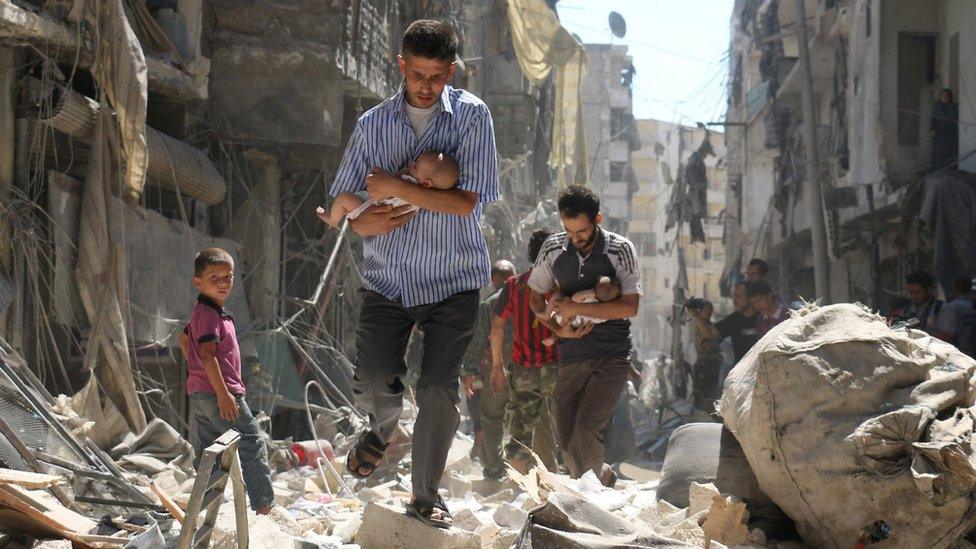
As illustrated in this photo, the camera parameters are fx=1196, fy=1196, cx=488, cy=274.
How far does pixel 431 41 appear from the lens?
4215mm

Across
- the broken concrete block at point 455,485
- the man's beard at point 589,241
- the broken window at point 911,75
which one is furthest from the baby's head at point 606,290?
the broken window at point 911,75

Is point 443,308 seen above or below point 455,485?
above

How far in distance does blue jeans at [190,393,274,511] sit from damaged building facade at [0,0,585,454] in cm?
178

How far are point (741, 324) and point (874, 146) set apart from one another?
7.59 meters

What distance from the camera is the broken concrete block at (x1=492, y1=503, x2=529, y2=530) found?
5.30 m

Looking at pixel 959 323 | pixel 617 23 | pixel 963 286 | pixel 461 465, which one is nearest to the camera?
pixel 461 465

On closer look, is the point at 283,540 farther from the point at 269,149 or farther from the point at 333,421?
the point at 269,149

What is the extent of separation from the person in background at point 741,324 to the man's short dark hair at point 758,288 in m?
0.27

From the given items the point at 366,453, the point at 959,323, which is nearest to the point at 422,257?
the point at 366,453

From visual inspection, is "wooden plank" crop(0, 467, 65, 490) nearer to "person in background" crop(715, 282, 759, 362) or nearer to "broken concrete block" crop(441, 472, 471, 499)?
"broken concrete block" crop(441, 472, 471, 499)

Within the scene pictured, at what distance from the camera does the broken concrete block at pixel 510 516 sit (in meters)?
5.30

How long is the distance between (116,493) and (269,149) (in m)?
6.78

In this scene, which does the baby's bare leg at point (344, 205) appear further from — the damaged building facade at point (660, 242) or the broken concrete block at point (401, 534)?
the damaged building facade at point (660, 242)

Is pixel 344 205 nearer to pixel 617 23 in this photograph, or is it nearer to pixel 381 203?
pixel 381 203
